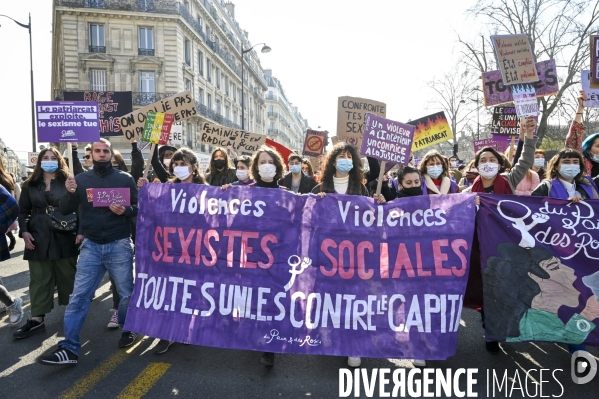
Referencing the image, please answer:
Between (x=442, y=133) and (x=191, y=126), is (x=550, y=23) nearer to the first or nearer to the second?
(x=442, y=133)

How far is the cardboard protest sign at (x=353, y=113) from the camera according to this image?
723 centimetres

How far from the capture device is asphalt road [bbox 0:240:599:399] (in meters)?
3.13

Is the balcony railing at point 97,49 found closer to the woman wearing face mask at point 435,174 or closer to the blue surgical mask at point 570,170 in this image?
the woman wearing face mask at point 435,174

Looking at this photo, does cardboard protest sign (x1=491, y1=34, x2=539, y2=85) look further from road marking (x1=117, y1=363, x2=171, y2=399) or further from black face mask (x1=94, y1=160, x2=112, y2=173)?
road marking (x1=117, y1=363, x2=171, y2=399)

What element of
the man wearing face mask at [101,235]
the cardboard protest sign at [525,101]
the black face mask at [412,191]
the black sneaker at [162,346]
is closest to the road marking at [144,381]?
the black sneaker at [162,346]

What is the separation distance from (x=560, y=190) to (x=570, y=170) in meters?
A: 0.23

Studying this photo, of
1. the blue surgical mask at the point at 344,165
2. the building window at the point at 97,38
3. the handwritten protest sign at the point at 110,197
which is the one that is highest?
the building window at the point at 97,38

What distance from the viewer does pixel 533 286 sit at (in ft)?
11.5

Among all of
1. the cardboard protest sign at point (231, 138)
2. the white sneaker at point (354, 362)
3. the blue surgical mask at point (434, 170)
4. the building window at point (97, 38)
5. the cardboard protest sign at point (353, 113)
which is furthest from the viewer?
the building window at point (97, 38)

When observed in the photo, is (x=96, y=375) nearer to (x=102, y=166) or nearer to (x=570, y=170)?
(x=102, y=166)

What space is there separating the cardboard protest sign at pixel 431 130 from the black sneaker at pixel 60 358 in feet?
20.1

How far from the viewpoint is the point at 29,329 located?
171 inches

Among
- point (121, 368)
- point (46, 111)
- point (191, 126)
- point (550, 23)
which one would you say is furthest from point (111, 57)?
point (121, 368)

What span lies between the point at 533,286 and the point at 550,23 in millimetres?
23596
